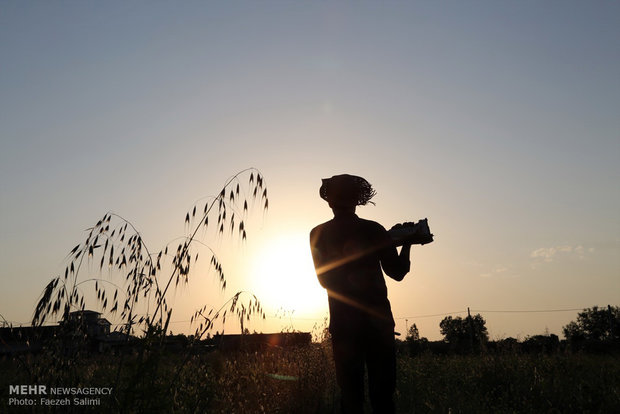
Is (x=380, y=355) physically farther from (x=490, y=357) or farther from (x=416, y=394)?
(x=490, y=357)

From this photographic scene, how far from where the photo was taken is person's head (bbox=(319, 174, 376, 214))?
3.78m

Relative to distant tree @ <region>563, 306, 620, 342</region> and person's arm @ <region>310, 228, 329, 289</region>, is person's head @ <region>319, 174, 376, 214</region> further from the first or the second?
distant tree @ <region>563, 306, 620, 342</region>

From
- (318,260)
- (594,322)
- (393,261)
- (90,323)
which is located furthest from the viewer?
(594,322)

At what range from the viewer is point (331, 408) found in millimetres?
5863

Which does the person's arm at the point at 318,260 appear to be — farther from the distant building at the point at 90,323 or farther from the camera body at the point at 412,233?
the distant building at the point at 90,323

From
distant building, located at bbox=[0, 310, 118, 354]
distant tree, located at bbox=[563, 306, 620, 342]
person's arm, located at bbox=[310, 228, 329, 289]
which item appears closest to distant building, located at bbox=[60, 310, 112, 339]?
distant building, located at bbox=[0, 310, 118, 354]

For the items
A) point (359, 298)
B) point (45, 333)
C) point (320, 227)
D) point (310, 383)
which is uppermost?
point (320, 227)

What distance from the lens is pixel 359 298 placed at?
339 centimetres

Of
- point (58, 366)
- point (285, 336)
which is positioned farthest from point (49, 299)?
point (285, 336)

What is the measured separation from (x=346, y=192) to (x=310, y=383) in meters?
3.17


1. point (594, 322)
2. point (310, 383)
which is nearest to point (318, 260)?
point (310, 383)

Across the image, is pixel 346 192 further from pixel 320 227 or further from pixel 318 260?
pixel 318 260

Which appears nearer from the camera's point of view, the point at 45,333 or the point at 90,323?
the point at 45,333

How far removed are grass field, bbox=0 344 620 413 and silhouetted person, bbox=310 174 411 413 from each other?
1184mm
